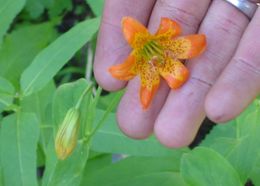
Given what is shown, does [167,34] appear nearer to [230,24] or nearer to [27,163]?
[230,24]

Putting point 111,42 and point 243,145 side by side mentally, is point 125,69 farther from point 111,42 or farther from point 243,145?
point 243,145

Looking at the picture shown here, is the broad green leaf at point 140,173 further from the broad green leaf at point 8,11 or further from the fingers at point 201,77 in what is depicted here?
the broad green leaf at point 8,11

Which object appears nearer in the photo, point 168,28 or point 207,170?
point 207,170

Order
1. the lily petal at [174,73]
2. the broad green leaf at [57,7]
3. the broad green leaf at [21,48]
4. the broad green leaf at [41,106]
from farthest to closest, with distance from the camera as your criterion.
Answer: the broad green leaf at [57,7], the broad green leaf at [21,48], the broad green leaf at [41,106], the lily petal at [174,73]

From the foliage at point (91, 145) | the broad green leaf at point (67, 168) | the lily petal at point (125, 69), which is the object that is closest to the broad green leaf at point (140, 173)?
the foliage at point (91, 145)

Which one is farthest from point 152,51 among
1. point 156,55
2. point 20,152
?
point 20,152

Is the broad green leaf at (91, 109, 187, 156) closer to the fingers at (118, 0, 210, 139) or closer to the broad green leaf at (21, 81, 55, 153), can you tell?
the fingers at (118, 0, 210, 139)

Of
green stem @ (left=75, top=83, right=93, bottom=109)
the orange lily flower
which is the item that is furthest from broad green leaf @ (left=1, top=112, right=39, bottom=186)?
the orange lily flower
